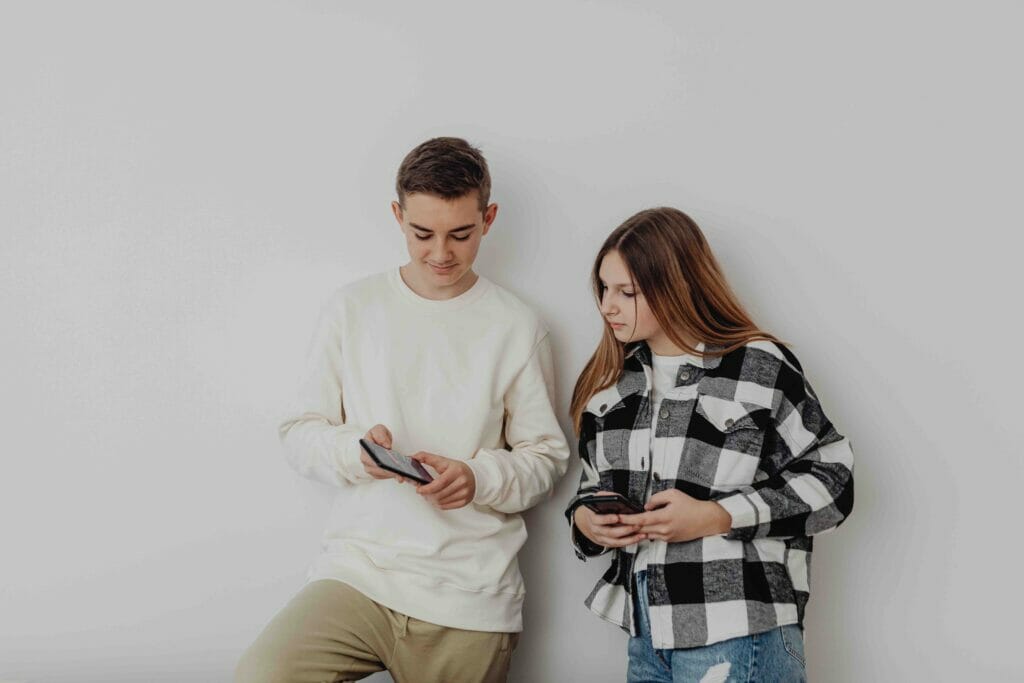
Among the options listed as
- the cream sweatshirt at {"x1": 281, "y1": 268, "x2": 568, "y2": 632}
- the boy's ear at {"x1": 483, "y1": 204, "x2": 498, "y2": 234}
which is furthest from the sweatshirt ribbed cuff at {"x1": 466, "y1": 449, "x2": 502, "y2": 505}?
the boy's ear at {"x1": 483, "y1": 204, "x2": 498, "y2": 234}

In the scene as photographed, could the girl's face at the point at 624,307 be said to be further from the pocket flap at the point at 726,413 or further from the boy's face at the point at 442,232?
the boy's face at the point at 442,232

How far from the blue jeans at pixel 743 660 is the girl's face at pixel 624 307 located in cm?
53

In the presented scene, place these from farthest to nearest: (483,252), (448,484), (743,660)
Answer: (483,252) < (448,484) < (743,660)

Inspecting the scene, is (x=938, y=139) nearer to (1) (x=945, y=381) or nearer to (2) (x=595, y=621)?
(1) (x=945, y=381)

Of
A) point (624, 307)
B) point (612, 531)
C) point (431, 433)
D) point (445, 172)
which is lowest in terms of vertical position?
point (612, 531)

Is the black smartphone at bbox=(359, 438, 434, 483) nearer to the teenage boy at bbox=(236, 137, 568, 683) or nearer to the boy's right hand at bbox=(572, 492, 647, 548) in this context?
the teenage boy at bbox=(236, 137, 568, 683)

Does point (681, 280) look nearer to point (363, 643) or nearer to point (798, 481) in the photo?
point (798, 481)

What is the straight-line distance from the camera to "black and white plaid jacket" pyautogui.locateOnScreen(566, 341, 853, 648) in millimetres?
1639

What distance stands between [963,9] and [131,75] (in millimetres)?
1698

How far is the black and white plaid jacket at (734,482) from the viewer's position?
164 cm

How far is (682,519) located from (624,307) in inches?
15.4

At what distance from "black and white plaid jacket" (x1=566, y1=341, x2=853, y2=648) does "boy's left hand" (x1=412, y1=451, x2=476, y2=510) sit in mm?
253

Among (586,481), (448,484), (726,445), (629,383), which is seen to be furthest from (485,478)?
(726,445)

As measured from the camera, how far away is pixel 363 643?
179 centimetres
